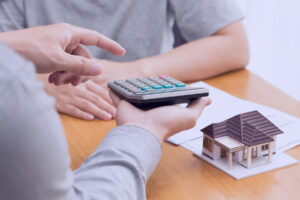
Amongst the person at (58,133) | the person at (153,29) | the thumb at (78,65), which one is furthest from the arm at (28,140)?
the person at (153,29)

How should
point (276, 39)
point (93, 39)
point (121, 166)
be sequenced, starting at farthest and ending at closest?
point (276, 39) → point (93, 39) → point (121, 166)

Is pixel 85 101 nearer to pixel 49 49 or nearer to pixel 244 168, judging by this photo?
pixel 49 49

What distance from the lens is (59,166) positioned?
327 mm

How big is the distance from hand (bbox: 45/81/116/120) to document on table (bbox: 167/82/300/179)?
182 mm

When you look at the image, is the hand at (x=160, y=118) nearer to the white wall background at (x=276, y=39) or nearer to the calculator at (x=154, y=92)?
the calculator at (x=154, y=92)

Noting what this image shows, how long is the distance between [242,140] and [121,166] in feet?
0.71

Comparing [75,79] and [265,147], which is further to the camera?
[75,79]

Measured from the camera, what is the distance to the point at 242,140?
62 cm

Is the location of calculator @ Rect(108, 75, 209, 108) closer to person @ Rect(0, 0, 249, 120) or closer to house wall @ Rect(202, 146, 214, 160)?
house wall @ Rect(202, 146, 214, 160)

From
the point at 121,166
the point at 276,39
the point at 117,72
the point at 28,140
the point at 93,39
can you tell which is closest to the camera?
the point at 28,140

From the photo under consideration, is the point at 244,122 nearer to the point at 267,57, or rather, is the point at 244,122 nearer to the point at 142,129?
the point at 142,129

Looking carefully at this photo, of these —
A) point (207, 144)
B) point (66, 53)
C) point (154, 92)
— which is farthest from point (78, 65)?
point (207, 144)

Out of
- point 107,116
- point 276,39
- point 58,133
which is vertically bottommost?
point 276,39

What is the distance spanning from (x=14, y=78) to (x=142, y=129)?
0.30m
